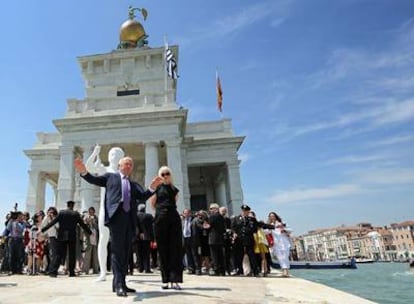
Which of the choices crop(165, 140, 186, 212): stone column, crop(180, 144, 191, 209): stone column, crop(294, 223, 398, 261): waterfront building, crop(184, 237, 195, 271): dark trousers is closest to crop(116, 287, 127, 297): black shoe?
crop(184, 237, 195, 271): dark trousers

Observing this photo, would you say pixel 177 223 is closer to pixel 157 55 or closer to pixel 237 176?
pixel 237 176

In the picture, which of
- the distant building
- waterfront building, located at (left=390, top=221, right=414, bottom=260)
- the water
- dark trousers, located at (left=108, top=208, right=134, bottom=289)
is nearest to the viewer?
dark trousers, located at (left=108, top=208, right=134, bottom=289)

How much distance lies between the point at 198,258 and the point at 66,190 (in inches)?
490

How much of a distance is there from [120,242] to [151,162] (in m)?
15.4

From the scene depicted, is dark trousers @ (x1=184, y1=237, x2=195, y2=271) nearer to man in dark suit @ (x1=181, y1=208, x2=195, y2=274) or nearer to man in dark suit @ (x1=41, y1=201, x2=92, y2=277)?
man in dark suit @ (x1=181, y1=208, x2=195, y2=274)

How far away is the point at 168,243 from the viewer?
5133mm

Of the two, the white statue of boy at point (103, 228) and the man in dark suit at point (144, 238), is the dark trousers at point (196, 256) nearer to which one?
the man in dark suit at point (144, 238)

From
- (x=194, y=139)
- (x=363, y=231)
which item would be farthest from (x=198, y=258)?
(x=363, y=231)

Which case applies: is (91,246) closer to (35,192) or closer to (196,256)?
(196,256)

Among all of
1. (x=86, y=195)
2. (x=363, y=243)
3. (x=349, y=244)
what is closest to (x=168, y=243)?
(x=86, y=195)

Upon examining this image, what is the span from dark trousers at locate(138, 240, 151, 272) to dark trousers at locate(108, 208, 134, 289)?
5.21 m

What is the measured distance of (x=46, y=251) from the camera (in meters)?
10.9

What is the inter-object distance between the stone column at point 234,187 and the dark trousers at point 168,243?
16.6 m

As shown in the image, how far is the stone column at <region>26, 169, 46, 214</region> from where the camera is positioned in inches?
886
